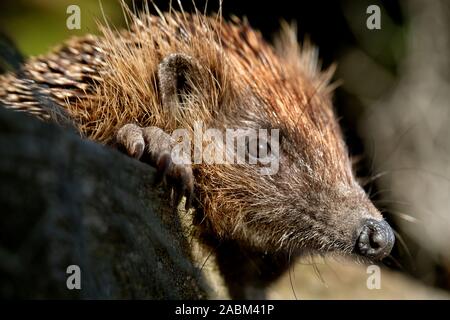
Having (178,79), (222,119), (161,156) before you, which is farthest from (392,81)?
(161,156)

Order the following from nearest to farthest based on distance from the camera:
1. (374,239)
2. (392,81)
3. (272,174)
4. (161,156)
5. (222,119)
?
(161,156)
(374,239)
(272,174)
(222,119)
(392,81)

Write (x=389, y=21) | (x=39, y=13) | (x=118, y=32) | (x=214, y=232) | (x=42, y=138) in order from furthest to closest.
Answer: (x=389, y=21)
(x=39, y=13)
(x=118, y=32)
(x=214, y=232)
(x=42, y=138)

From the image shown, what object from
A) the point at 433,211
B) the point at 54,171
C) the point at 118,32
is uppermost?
the point at 118,32

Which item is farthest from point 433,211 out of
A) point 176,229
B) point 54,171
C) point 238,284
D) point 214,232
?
point 54,171

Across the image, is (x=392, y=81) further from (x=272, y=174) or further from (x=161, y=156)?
(x=161, y=156)

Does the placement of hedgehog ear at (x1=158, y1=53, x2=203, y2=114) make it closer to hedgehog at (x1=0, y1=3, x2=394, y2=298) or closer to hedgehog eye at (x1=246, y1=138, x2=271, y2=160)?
hedgehog at (x1=0, y1=3, x2=394, y2=298)
